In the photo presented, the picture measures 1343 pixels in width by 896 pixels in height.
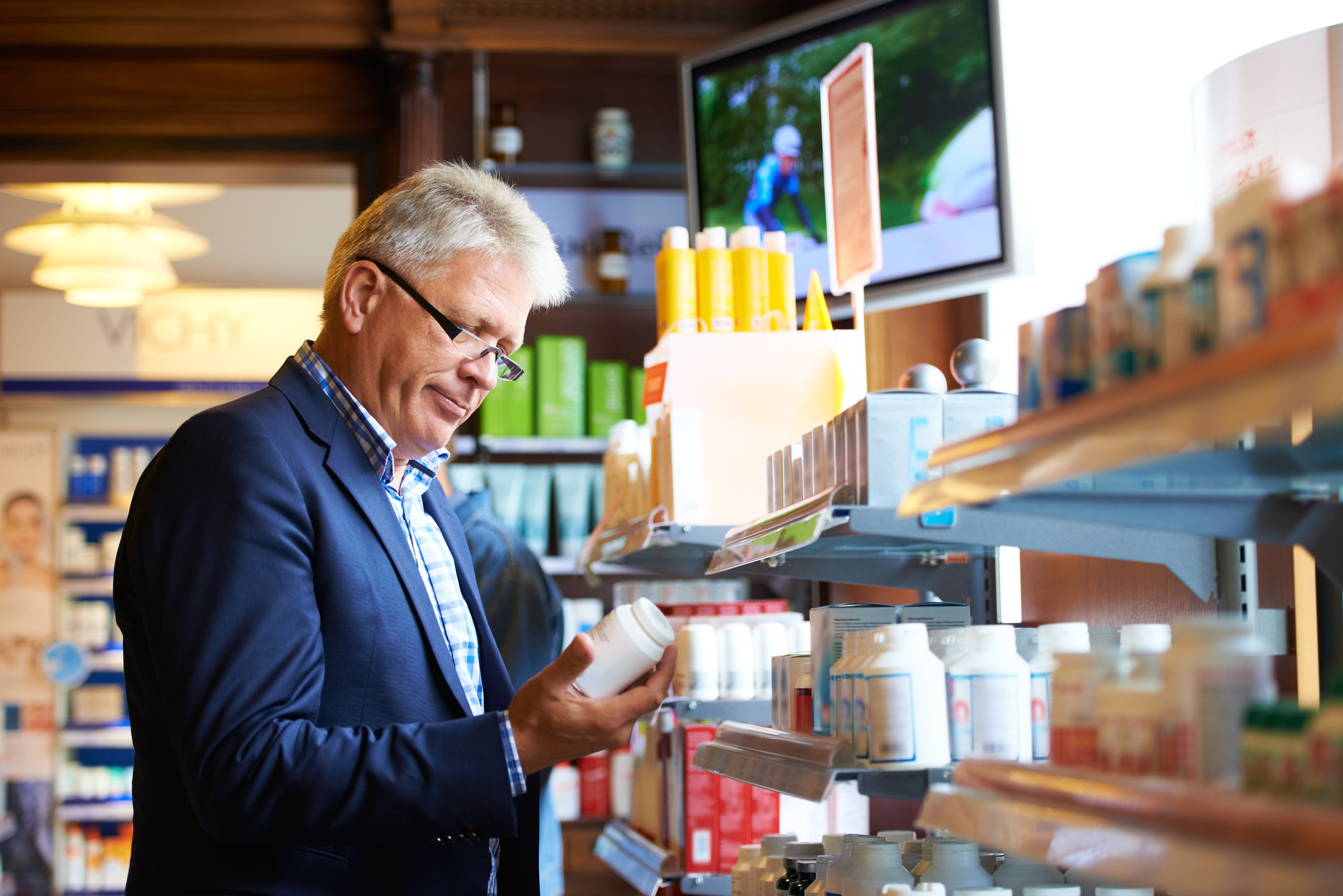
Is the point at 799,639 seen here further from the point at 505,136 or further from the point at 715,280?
the point at 505,136

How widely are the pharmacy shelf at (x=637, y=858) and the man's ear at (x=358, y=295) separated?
1559mm

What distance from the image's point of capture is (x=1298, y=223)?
0.82 meters

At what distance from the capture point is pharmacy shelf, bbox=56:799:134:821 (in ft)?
22.6

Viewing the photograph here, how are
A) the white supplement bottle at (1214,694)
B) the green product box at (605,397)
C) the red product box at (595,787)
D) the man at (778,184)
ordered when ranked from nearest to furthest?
the white supplement bottle at (1214,694)
the man at (778,184)
the red product box at (595,787)
the green product box at (605,397)

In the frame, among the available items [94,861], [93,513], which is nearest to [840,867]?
[94,861]

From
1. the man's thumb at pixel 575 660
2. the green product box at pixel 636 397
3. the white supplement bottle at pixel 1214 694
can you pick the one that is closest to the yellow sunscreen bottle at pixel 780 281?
the man's thumb at pixel 575 660

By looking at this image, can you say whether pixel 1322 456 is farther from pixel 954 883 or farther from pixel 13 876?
pixel 13 876

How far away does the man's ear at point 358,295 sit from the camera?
6.45 ft

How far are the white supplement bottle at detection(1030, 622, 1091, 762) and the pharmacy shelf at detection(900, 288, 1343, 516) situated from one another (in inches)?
14.3

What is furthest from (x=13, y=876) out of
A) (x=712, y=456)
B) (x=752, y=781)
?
(x=752, y=781)

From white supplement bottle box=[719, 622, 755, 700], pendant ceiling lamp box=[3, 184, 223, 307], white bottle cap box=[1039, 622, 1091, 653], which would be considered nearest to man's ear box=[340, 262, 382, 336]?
white supplement bottle box=[719, 622, 755, 700]

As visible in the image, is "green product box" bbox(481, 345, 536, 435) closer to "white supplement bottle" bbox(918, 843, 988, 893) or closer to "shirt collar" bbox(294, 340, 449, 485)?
"shirt collar" bbox(294, 340, 449, 485)

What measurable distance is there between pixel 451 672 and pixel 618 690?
0.26m

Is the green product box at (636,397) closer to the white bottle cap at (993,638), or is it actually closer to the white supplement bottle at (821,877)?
the white supplement bottle at (821,877)
